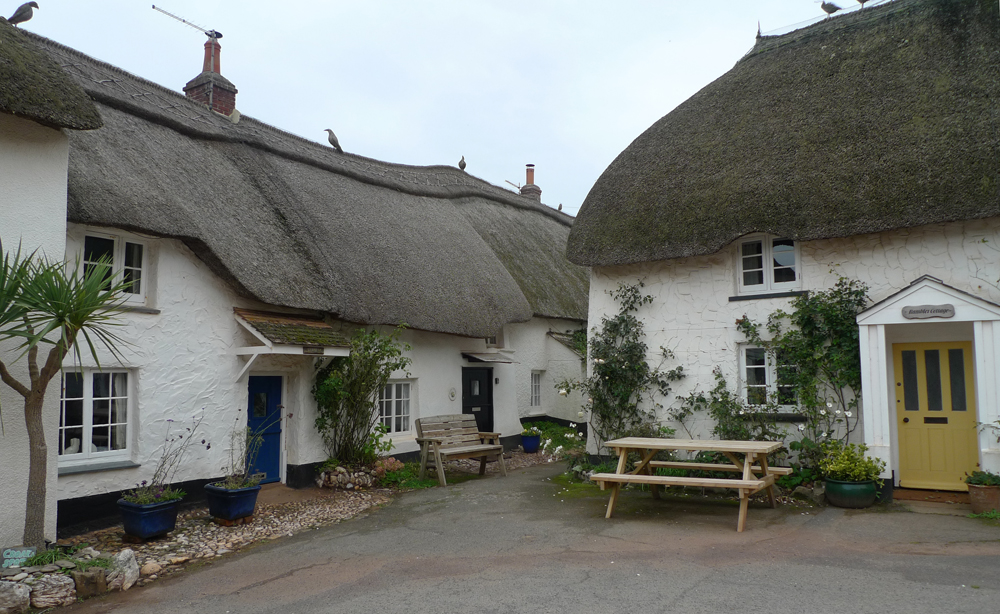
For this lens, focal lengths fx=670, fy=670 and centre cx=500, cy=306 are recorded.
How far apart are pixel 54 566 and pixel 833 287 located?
30.2 ft

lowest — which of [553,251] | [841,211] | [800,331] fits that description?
[800,331]

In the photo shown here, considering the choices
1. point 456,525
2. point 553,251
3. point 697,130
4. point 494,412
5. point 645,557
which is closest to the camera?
point 645,557

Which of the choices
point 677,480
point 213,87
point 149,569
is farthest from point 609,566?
point 213,87

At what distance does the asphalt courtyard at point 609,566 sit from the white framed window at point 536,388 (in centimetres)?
769

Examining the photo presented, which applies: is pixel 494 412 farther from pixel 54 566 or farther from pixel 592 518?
pixel 54 566

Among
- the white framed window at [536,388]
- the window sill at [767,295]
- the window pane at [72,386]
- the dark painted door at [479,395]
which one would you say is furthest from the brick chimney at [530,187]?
the window pane at [72,386]

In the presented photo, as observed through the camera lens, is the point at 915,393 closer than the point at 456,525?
No

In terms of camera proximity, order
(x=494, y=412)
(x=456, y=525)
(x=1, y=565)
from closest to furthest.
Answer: (x=1, y=565), (x=456, y=525), (x=494, y=412)

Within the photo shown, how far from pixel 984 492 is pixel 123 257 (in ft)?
33.5

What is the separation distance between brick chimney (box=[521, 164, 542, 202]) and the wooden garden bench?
42.8 ft

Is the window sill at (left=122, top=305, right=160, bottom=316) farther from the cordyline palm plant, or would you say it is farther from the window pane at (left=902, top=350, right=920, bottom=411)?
the window pane at (left=902, top=350, right=920, bottom=411)

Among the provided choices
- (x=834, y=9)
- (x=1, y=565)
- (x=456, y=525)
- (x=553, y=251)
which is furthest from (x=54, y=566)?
(x=553, y=251)

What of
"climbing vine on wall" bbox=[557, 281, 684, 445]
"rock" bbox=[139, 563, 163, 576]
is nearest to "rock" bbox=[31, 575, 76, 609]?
"rock" bbox=[139, 563, 163, 576]

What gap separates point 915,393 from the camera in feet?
28.4
